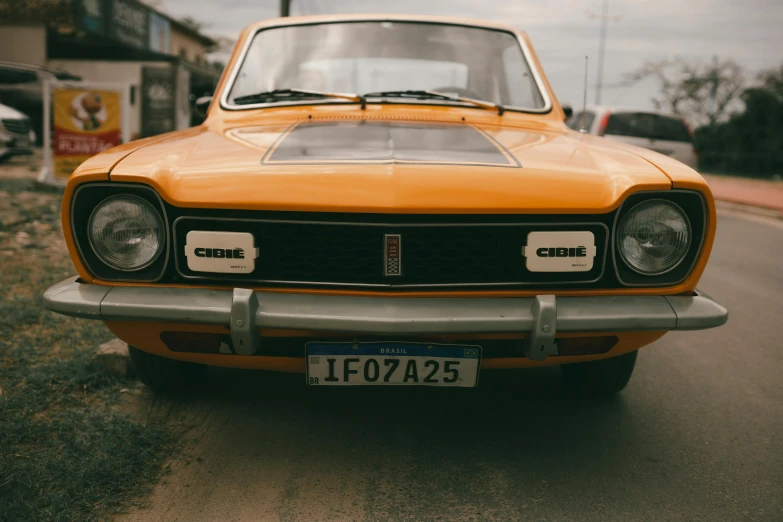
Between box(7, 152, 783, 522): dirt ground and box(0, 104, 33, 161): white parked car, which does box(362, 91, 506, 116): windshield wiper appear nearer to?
box(7, 152, 783, 522): dirt ground

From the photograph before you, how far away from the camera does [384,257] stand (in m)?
2.35

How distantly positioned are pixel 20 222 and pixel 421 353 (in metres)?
5.79

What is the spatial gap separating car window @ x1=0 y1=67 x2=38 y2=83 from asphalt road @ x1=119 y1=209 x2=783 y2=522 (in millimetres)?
14657

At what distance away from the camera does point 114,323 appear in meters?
2.52

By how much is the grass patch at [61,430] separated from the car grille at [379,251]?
0.69m

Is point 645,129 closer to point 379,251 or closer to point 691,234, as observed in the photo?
point 691,234

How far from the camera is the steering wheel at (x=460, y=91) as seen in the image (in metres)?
3.69

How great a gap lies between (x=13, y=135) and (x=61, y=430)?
10.7 m

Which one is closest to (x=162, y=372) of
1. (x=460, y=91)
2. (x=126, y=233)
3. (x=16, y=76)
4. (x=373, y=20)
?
(x=126, y=233)

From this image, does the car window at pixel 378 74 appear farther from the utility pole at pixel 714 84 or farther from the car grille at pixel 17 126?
the utility pole at pixel 714 84

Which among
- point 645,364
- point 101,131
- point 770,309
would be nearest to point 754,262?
point 770,309

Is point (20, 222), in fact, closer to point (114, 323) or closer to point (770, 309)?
point (114, 323)

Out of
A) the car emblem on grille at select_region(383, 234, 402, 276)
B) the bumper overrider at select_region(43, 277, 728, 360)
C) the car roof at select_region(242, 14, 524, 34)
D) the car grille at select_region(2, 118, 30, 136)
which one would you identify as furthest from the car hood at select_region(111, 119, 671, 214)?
the car grille at select_region(2, 118, 30, 136)

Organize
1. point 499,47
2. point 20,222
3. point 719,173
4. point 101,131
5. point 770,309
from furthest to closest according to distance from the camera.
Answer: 1. point 719,173
2. point 101,131
3. point 20,222
4. point 770,309
5. point 499,47
